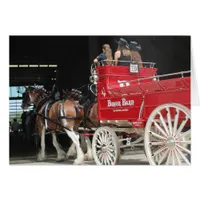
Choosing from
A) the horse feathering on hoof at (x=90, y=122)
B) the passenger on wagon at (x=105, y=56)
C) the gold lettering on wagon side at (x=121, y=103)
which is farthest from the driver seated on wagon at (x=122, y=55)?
the horse feathering on hoof at (x=90, y=122)

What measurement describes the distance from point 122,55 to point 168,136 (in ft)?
5.77

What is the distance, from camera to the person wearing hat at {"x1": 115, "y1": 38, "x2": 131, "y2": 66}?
24.5 feet

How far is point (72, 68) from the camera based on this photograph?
296 inches

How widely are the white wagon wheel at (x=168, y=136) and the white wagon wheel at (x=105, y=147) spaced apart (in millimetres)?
633

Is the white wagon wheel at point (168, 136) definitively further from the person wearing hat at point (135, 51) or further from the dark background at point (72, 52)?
the person wearing hat at point (135, 51)

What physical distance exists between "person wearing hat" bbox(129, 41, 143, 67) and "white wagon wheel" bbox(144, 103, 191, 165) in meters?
1.21

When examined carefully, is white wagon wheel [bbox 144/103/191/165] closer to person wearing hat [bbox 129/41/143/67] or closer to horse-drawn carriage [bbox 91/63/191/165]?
horse-drawn carriage [bbox 91/63/191/165]

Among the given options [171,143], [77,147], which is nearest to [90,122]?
[77,147]

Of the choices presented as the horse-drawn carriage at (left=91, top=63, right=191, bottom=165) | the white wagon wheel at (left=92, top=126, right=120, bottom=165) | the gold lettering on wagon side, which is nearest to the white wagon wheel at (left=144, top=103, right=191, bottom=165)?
the horse-drawn carriage at (left=91, top=63, right=191, bottom=165)

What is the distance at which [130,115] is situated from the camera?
6.99 m
